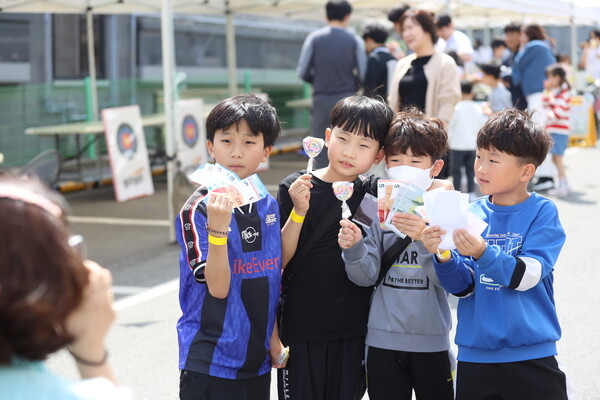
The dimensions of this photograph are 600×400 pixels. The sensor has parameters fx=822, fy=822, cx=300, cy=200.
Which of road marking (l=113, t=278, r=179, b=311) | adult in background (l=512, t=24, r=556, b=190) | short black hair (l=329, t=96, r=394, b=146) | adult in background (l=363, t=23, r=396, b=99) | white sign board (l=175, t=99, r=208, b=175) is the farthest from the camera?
white sign board (l=175, t=99, r=208, b=175)

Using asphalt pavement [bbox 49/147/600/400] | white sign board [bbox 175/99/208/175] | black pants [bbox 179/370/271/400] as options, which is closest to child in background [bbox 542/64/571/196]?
asphalt pavement [bbox 49/147/600/400]

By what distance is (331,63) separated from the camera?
8109 mm

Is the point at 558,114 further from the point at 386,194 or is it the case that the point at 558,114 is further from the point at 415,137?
the point at 386,194

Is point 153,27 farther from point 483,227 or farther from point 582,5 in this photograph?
point 483,227

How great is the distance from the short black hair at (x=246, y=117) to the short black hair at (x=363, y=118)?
227mm

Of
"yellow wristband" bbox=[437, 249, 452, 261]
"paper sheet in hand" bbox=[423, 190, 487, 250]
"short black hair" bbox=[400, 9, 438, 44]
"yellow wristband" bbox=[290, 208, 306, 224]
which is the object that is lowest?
"yellow wristband" bbox=[437, 249, 452, 261]

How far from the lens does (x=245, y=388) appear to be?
2578 mm

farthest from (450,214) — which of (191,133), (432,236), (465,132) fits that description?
(191,133)

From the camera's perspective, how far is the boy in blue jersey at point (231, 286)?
253 cm

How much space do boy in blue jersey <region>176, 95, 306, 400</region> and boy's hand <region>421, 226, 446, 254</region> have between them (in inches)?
17.0

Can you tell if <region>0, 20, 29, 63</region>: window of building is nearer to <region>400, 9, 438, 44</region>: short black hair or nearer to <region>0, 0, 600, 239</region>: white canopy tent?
<region>0, 0, 600, 239</region>: white canopy tent


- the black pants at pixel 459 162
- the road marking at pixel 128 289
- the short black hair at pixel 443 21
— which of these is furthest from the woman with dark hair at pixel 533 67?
the road marking at pixel 128 289

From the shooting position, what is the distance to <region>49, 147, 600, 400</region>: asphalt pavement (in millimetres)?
4375

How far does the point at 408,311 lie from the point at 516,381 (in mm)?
412
